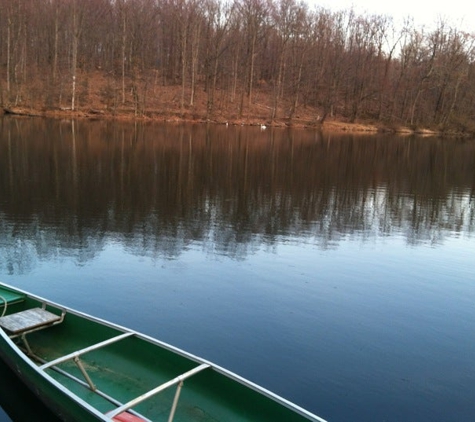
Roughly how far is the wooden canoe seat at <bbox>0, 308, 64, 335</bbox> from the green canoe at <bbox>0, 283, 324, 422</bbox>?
0.5 inches

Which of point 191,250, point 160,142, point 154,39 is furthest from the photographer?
point 154,39

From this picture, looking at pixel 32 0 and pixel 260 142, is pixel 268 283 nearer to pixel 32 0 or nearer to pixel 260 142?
pixel 260 142

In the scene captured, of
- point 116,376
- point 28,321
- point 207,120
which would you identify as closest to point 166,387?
point 116,376

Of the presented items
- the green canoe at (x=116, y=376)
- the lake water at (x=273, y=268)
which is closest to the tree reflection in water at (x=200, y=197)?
the lake water at (x=273, y=268)

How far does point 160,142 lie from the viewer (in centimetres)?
3941

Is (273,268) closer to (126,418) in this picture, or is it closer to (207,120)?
→ (126,418)

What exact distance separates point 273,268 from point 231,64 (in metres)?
66.2

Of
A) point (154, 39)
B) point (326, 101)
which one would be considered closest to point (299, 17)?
point (326, 101)

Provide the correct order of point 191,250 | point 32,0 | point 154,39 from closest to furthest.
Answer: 1. point 191,250
2. point 32,0
3. point 154,39

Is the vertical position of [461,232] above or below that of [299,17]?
below

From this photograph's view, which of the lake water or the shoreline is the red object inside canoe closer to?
the lake water

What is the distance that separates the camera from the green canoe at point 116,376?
5.48 meters

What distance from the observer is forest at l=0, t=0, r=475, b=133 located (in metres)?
61.8

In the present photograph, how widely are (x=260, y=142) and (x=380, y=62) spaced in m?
48.1
